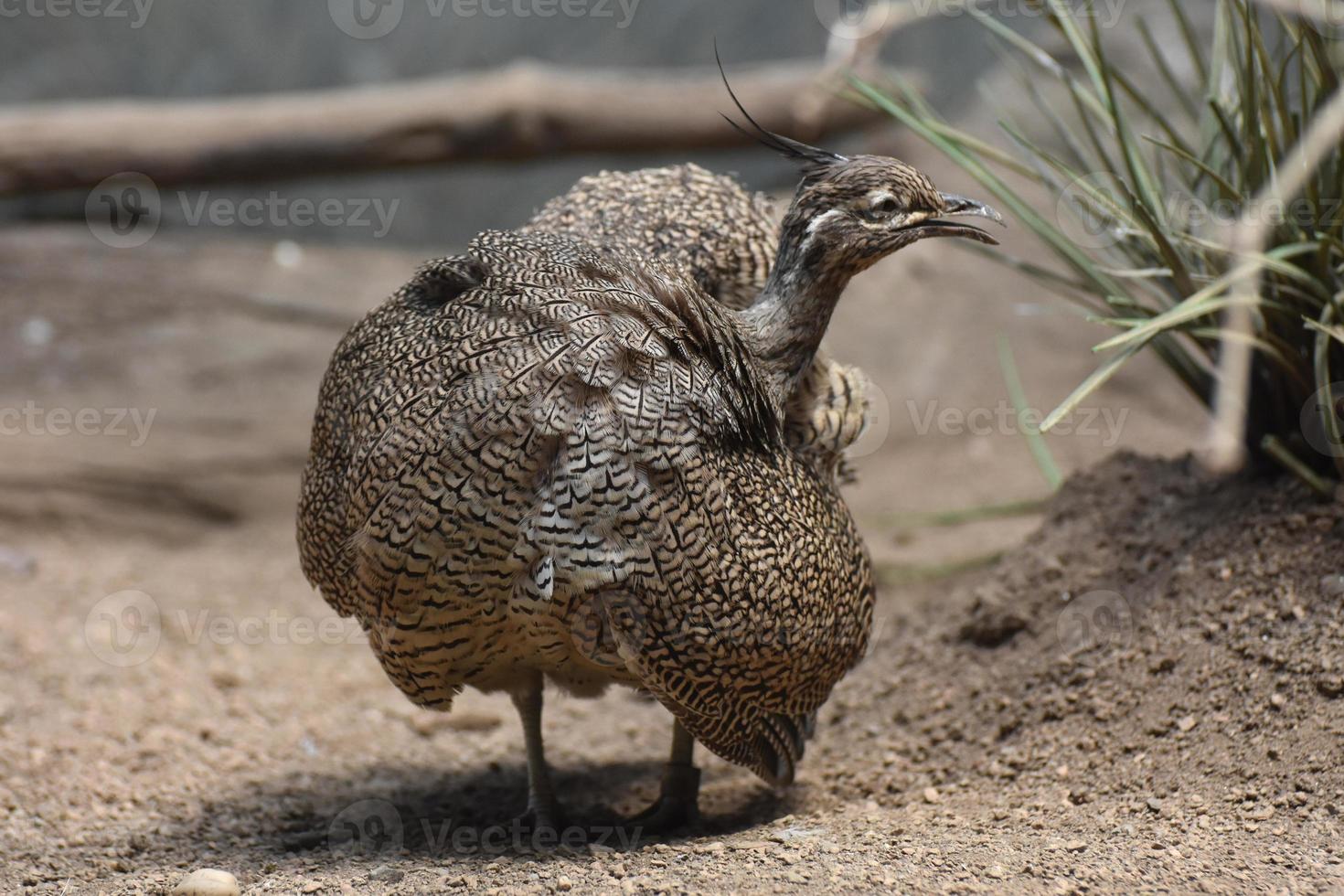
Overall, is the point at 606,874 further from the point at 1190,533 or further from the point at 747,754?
the point at 1190,533

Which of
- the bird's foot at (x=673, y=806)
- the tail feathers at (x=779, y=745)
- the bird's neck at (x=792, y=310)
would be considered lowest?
the bird's foot at (x=673, y=806)

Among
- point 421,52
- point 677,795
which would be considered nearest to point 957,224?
point 677,795

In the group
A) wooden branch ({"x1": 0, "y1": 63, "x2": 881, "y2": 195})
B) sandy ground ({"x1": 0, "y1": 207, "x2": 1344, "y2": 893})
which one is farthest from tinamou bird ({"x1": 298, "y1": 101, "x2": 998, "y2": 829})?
wooden branch ({"x1": 0, "y1": 63, "x2": 881, "y2": 195})

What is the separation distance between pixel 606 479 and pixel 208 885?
1398 millimetres

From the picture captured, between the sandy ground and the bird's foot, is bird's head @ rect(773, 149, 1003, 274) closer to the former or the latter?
the sandy ground

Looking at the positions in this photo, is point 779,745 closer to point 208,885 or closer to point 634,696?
point 208,885

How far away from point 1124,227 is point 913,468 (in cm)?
337

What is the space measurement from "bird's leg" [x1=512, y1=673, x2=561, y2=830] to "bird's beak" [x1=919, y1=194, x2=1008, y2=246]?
181cm

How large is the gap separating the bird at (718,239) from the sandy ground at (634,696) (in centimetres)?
103

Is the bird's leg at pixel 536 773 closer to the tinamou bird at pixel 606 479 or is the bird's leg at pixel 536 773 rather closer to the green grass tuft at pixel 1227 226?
the tinamou bird at pixel 606 479

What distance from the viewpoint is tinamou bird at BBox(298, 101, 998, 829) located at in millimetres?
2914

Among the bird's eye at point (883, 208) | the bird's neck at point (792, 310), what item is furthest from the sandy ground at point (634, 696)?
the bird's eye at point (883, 208)

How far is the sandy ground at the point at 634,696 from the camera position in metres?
3.11

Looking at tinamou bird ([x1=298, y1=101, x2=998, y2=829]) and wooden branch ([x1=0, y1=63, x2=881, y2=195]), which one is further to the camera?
wooden branch ([x1=0, y1=63, x2=881, y2=195])
